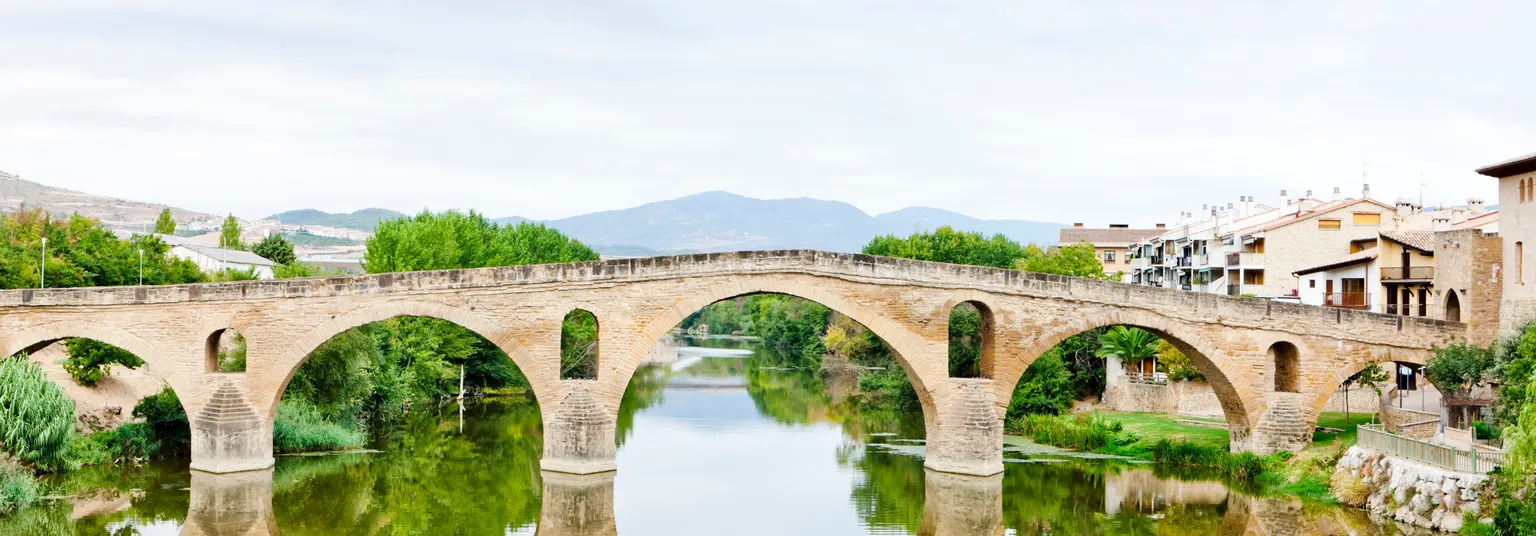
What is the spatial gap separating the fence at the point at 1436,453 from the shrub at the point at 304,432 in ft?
Answer: 73.5

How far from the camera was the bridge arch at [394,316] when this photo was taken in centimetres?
2592

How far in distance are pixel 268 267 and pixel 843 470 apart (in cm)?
4864

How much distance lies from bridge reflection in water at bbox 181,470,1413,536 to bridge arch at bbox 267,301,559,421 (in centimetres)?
182

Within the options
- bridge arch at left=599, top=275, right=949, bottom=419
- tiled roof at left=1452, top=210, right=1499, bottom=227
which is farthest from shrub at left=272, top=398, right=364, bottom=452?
tiled roof at left=1452, top=210, right=1499, bottom=227

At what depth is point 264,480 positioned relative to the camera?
25.0 meters

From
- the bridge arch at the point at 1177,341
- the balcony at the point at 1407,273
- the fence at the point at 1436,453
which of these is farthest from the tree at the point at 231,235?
the fence at the point at 1436,453

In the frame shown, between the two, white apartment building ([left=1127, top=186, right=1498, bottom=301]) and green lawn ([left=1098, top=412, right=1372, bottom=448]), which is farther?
white apartment building ([left=1127, top=186, right=1498, bottom=301])

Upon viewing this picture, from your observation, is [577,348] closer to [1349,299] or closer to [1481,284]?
[1349,299]

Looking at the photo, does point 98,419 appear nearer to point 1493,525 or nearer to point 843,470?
point 843,470

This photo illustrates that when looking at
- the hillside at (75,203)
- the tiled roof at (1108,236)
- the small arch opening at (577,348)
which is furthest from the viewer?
the hillside at (75,203)

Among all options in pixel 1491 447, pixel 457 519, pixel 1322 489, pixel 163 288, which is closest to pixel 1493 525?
pixel 1491 447

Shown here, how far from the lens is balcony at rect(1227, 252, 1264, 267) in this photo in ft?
150

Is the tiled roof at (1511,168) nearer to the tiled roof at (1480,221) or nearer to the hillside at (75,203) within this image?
the tiled roof at (1480,221)

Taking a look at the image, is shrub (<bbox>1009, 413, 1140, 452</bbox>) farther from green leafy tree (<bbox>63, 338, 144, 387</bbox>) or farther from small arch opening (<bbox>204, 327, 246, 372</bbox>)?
green leafy tree (<bbox>63, 338, 144, 387</bbox>)
